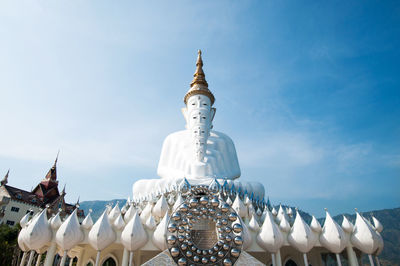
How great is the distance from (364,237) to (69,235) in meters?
13.4

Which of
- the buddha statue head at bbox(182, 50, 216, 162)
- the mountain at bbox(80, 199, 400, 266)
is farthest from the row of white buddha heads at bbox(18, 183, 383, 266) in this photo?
the buddha statue head at bbox(182, 50, 216, 162)

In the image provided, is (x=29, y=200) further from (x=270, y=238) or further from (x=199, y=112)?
(x=270, y=238)

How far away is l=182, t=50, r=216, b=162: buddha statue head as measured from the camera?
67.3ft

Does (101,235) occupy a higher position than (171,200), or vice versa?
(171,200)

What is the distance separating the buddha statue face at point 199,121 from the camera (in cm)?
2047

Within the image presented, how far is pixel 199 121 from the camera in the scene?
20.9 m

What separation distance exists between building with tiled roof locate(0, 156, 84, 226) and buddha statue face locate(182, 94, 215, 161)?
1861 centimetres

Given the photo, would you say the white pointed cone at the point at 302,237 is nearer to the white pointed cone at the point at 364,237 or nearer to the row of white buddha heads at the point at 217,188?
the white pointed cone at the point at 364,237

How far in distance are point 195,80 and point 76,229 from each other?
16.9 m

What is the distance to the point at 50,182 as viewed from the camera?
3791cm

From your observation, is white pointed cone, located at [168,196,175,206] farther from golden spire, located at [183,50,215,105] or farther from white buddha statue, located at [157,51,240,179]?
golden spire, located at [183,50,215,105]

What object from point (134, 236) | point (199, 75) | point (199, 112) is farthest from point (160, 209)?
point (199, 75)

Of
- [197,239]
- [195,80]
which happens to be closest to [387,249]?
[195,80]

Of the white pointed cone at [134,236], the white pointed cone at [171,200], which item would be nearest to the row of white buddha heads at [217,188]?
the white pointed cone at [171,200]
